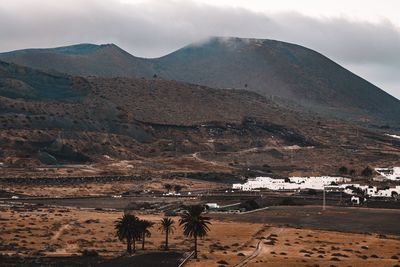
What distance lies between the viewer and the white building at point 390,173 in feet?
535

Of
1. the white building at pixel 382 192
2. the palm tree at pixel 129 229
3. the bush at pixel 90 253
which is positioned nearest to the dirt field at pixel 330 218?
the white building at pixel 382 192

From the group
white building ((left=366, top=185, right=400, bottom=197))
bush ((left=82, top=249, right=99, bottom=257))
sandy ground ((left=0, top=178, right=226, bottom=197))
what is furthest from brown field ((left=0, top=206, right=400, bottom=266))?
white building ((left=366, top=185, right=400, bottom=197))

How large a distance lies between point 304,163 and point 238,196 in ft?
258

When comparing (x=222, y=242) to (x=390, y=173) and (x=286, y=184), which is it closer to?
Answer: (x=286, y=184)

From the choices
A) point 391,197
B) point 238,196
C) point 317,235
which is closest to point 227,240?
point 317,235

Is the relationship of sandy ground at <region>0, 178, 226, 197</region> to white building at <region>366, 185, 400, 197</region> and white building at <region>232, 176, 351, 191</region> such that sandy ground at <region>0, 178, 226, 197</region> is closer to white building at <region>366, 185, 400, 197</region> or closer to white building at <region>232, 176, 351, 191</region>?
white building at <region>232, 176, 351, 191</region>

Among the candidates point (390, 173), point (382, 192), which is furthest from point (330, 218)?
point (390, 173)

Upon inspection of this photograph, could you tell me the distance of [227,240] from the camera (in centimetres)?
6994

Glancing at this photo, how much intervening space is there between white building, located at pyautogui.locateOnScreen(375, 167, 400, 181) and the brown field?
8834cm

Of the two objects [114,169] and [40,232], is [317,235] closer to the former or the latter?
[40,232]

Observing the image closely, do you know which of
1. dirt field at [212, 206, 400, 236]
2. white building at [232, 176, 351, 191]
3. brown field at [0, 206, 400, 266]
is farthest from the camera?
white building at [232, 176, 351, 191]

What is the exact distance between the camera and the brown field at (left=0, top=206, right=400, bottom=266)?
191 feet

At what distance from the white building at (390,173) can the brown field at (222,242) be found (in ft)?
290

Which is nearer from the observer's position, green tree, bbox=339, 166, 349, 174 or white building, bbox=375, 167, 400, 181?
white building, bbox=375, 167, 400, 181
